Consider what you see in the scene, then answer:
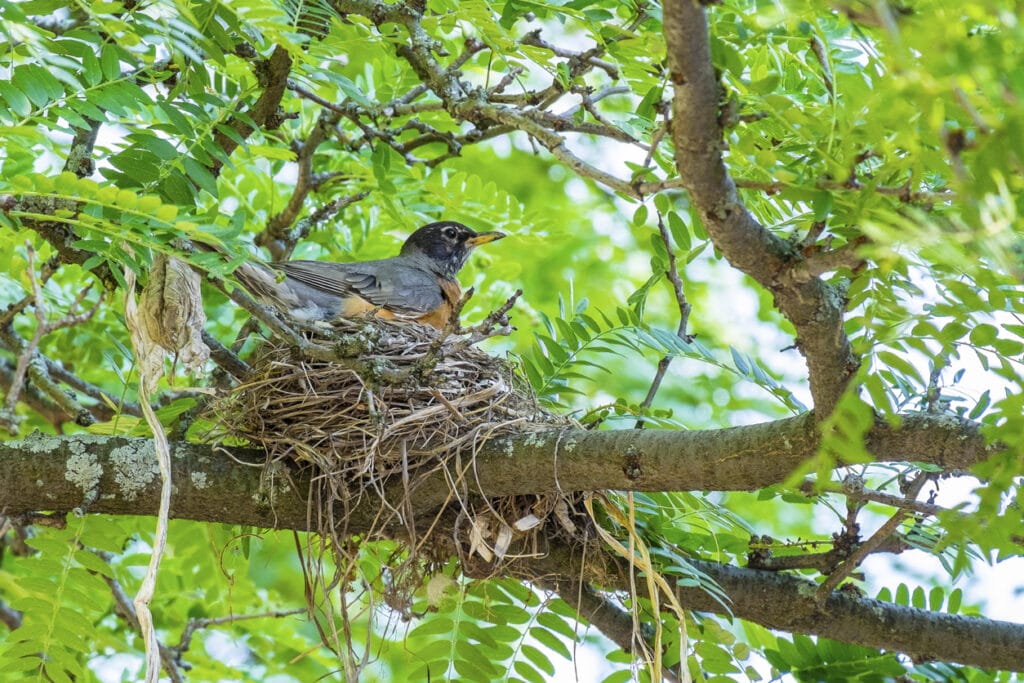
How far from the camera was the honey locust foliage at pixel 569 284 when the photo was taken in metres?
1.73

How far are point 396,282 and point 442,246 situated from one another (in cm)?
74

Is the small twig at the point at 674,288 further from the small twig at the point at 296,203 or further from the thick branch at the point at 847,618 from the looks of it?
the small twig at the point at 296,203

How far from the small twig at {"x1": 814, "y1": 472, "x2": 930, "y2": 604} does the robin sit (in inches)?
65.5

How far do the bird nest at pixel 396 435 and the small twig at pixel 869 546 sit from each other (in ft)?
2.70

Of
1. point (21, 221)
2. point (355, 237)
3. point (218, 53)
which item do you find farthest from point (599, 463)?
point (355, 237)

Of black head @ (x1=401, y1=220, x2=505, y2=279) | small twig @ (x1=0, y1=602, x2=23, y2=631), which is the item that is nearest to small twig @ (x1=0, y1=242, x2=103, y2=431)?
small twig @ (x1=0, y1=602, x2=23, y2=631)

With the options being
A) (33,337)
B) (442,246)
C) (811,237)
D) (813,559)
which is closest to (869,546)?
(813,559)

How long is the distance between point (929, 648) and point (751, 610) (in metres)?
0.55

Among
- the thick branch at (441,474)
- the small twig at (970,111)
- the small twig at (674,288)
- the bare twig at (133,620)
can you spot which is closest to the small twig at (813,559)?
the small twig at (674,288)

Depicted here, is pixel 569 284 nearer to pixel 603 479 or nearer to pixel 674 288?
pixel 674 288

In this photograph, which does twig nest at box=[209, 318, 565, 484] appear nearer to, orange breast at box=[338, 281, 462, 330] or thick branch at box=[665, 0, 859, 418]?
orange breast at box=[338, 281, 462, 330]

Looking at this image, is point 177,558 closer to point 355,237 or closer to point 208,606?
point 208,606

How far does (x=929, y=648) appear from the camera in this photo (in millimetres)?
3318

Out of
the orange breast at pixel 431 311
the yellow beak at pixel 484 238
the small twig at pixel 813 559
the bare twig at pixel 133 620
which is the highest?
the yellow beak at pixel 484 238
